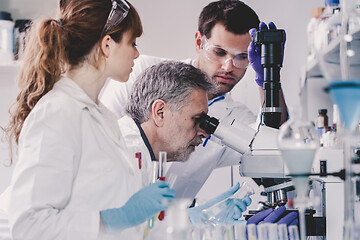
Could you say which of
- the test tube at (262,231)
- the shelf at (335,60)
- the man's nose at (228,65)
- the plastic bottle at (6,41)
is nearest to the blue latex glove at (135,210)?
the test tube at (262,231)

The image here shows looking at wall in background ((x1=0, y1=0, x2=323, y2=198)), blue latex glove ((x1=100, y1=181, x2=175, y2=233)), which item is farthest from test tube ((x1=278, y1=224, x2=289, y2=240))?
wall in background ((x1=0, y1=0, x2=323, y2=198))

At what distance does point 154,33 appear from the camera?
3.84 m

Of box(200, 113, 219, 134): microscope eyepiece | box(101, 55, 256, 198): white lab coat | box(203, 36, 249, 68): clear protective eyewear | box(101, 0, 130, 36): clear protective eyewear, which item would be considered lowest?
box(101, 55, 256, 198): white lab coat

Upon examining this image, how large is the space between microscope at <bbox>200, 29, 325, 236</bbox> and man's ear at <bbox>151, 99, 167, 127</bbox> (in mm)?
364

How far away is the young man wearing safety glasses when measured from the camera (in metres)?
2.52

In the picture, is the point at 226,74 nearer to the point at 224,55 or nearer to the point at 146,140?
the point at 224,55

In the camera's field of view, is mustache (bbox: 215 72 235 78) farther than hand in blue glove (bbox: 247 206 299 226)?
Yes

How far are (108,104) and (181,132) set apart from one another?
71cm

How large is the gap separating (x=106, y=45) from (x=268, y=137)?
0.64 m

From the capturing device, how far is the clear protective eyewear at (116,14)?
1.69m

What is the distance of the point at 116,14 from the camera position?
1.71 m

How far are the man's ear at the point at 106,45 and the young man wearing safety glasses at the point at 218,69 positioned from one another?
74 centimetres

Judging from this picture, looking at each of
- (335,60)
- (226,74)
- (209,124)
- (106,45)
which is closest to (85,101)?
(106,45)

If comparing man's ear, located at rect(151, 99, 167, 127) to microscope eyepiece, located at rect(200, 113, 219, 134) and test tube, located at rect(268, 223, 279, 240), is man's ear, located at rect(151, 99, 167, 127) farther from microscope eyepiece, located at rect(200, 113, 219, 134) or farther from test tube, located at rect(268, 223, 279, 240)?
test tube, located at rect(268, 223, 279, 240)
